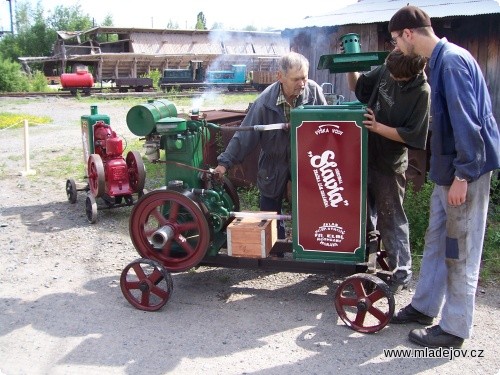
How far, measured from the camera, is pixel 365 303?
381 cm

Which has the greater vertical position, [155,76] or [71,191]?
[155,76]

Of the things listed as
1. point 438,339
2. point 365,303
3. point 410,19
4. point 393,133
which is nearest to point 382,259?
point 365,303

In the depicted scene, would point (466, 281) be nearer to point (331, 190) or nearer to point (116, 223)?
point (331, 190)

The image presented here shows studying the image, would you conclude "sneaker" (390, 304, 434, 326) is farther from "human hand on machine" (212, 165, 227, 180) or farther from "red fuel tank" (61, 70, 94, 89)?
"red fuel tank" (61, 70, 94, 89)

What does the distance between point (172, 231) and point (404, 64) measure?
2.09m

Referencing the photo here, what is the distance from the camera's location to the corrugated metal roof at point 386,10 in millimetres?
7109

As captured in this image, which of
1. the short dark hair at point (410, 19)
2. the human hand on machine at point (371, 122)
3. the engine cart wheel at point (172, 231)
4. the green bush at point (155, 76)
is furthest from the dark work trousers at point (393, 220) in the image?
the green bush at point (155, 76)

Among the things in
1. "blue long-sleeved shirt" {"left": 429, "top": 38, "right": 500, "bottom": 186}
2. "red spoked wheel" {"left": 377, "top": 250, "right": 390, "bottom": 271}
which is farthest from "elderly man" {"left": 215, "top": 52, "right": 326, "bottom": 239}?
"blue long-sleeved shirt" {"left": 429, "top": 38, "right": 500, "bottom": 186}

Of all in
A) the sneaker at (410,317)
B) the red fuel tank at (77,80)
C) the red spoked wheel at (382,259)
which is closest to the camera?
the sneaker at (410,317)

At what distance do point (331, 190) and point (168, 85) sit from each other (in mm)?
28263

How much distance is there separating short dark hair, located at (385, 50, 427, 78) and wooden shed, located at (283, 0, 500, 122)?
147 inches

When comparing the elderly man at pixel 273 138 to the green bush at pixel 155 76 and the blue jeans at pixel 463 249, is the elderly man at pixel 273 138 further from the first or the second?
the green bush at pixel 155 76

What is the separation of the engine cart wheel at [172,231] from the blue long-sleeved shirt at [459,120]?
5.70ft

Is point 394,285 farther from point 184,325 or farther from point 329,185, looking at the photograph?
point 184,325
